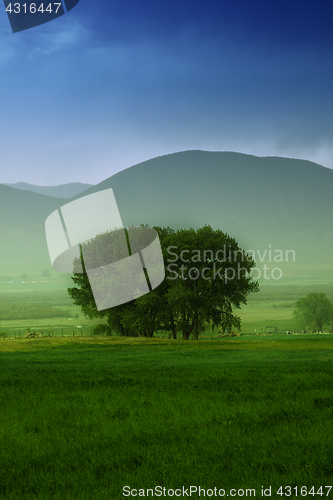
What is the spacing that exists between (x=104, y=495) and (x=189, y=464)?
197 centimetres

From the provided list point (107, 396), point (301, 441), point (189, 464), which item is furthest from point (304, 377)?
point (189, 464)

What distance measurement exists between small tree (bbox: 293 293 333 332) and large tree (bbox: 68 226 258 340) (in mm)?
45034

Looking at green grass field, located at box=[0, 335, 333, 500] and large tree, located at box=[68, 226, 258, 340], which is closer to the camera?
green grass field, located at box=[0, 335, 333, 500]

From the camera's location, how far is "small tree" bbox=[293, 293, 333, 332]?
102 metres

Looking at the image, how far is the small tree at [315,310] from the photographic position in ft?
336

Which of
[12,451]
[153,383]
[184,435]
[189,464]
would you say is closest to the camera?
[189,464]

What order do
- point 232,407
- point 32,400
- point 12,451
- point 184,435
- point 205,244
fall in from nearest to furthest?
point 12,451, point 184,435, point 232,407, point 32,400, point 205,244

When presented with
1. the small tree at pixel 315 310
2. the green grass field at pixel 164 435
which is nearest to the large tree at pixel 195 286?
the green grass field at pixel 164 435

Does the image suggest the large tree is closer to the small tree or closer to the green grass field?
the green grass field

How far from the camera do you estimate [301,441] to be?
422 inches

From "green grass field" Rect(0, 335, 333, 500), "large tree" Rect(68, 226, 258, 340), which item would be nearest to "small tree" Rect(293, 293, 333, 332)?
"large tree" Rect(68, 226, 258, 340)

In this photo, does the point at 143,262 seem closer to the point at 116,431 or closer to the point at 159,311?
the point at 159,311

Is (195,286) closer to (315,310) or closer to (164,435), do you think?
(164,435)

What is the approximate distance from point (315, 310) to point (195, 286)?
52417 mm
